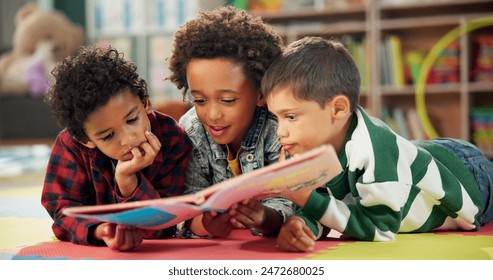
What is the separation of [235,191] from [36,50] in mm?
3777

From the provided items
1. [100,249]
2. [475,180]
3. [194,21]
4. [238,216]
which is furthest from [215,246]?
[475,180]

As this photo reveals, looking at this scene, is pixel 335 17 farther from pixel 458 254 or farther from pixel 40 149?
pixel 458 254

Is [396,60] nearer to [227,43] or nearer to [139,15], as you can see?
[139,15]

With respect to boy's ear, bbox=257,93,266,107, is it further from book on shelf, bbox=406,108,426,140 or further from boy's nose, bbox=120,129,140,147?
book on shelf, bbox=406,108,426,140

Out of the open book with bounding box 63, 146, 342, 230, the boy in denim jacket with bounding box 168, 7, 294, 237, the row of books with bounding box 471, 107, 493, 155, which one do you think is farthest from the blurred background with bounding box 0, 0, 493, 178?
the open book with bounding box 63, 146, 342, 230

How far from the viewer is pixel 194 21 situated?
130 centimetres

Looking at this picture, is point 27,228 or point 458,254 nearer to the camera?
point 458,254

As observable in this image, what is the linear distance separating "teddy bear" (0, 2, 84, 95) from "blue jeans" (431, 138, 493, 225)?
336 cm

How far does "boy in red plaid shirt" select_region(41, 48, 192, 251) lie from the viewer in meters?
1.07

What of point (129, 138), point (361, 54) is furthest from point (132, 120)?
point (361, 54)

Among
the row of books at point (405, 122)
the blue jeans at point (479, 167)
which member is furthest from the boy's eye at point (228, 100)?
the row of books at point (405, 122)

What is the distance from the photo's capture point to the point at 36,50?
432 cm

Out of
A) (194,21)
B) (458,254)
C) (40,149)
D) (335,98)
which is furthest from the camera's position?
(40,149)

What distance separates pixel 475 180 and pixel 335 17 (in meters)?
2.36
